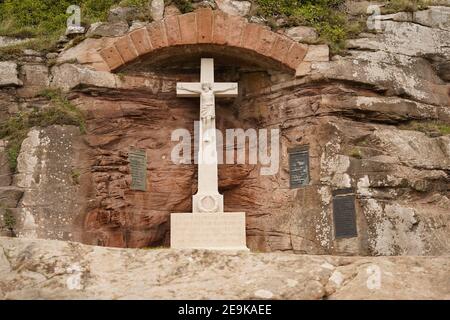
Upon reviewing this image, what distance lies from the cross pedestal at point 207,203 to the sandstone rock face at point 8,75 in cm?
238

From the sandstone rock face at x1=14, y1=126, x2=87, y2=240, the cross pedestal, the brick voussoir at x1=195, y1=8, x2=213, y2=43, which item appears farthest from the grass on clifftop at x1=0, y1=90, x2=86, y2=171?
the brick voussoir at x1=195, y1=8, x2=213, y2=43

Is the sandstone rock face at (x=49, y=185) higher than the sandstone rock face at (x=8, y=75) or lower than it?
lower

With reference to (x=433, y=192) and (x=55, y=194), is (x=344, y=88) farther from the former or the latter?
(x=55, y=194)

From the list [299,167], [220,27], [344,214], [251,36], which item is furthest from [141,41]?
[344,214]

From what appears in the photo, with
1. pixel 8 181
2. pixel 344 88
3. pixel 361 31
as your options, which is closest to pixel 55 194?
pixel 8 181

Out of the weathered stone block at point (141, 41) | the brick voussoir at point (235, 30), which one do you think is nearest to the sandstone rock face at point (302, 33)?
the brick voussoir at point (235, 30)

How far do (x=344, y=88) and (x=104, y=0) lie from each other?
3960mm

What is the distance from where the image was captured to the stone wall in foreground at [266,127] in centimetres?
941

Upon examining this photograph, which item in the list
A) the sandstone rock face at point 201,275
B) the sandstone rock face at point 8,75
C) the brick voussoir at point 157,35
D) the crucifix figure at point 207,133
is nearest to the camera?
the sandstone rock face at point 201,275

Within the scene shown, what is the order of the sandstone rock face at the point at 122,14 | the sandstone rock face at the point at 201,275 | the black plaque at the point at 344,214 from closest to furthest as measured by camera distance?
1. the sandstone rock face at the point at 201,275
2. the black plaque at the point at 344,214
3. the sandstone rock face at the point at 122,14

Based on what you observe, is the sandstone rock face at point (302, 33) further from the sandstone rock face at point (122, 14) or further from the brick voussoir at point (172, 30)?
the sandstone rock face at point (122, 14)

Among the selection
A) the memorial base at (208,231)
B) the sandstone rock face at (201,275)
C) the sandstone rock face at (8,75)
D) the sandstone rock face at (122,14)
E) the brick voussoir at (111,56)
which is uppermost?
the sandstone rock face at (122,14)

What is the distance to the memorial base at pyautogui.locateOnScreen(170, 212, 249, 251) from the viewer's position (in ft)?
28.9

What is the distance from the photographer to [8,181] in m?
9.56
